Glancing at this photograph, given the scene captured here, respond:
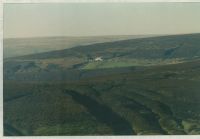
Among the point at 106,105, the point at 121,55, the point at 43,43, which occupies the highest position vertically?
the point at 43,43

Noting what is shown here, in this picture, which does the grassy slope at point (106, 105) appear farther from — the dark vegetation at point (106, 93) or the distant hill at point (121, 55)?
the distant hill at point (121, 55)

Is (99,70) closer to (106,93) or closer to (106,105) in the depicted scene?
(106,93)

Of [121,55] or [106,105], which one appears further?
[121,55]

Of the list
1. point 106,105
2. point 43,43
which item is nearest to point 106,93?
point 106,105

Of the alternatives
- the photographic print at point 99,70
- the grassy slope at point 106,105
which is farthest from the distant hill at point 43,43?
the grassy slope at point 106,105

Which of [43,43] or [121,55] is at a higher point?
[43,43]

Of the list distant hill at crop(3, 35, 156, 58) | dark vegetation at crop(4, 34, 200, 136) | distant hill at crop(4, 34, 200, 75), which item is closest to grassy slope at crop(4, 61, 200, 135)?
dark vegetation at crop(4, 34, 200, 136)
